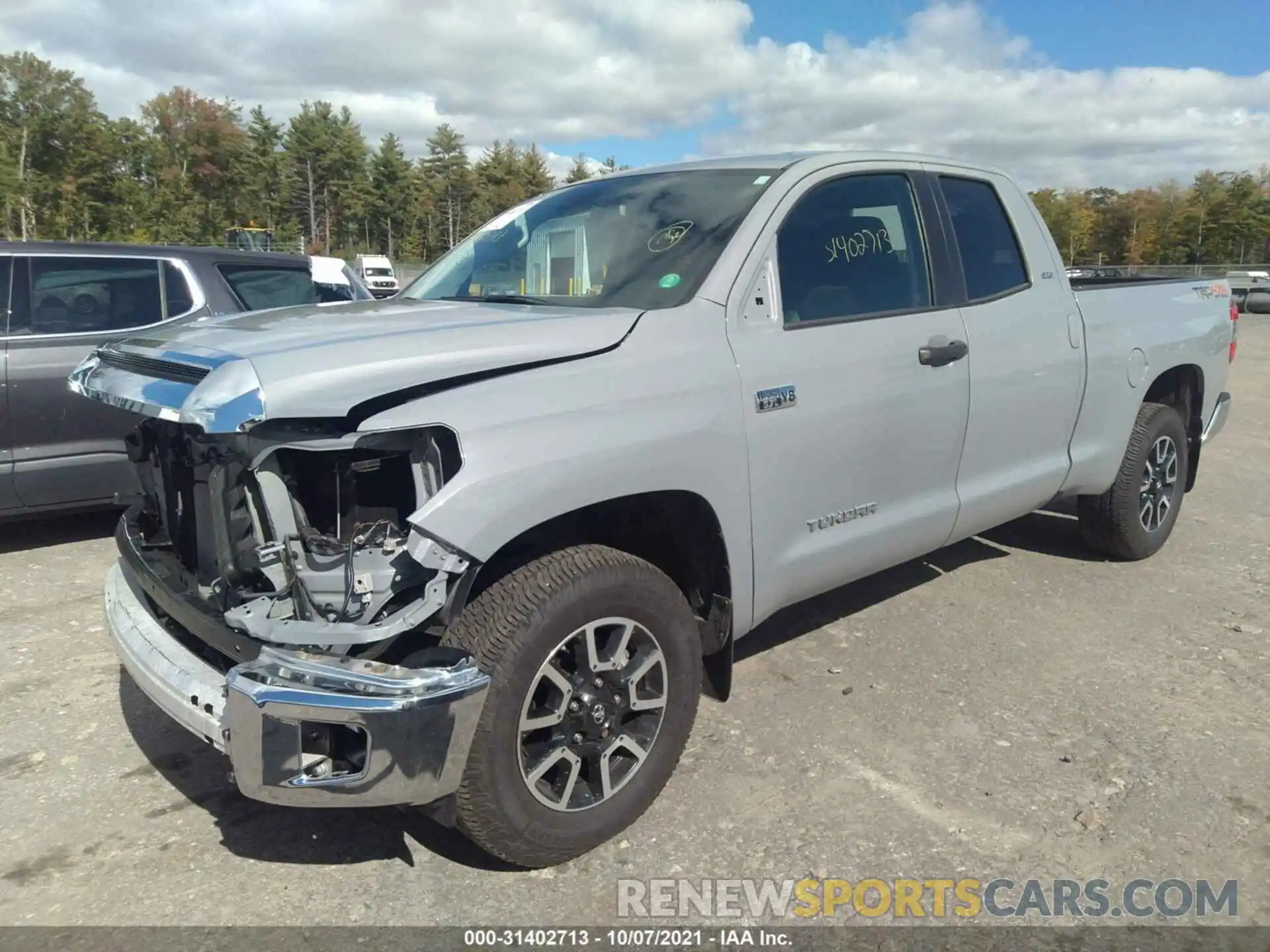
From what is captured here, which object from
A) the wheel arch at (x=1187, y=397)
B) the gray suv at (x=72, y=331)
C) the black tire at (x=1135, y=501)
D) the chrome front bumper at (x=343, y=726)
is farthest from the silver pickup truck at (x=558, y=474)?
the gray suv at (x=72, y=331)

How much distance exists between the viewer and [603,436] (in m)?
2.57

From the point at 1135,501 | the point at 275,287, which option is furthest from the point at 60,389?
the point at 1135,501

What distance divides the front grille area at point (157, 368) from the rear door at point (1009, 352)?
277 cm

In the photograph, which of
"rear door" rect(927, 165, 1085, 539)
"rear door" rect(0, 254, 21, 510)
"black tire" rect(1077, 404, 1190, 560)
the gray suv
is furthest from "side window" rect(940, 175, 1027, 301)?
"rear door" rect(0, 254, 21, 510)

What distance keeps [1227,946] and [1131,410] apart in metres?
2.99

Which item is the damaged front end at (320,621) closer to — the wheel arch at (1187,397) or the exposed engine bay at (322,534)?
the exposed engine bay at (322,534)

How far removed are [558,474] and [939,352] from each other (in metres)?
1.80

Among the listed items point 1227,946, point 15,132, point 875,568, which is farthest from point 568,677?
point 15,132

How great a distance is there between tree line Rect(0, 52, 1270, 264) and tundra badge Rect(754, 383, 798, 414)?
55836mm

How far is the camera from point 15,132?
47562 millimetres

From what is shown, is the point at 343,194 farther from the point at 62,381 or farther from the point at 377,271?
the point at 62,381

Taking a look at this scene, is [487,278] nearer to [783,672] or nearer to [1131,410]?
[783,672]

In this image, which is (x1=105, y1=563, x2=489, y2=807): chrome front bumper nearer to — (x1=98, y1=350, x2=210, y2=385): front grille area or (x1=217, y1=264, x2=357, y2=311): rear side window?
(x1=98, y1=350, x2=210, y2=385): front grille area

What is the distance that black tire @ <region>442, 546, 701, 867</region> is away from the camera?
7.79 ft
